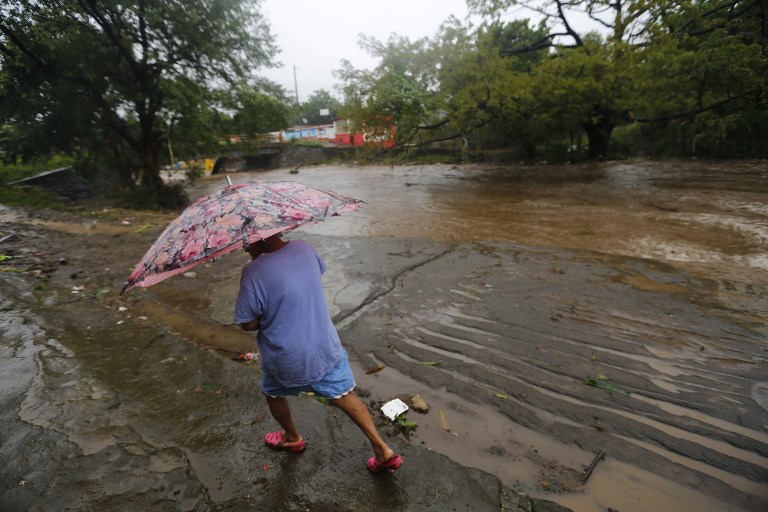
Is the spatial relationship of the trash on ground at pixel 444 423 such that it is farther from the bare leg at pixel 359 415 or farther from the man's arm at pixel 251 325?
the man's arm at pixel 251 325

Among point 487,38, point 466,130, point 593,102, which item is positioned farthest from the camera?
point 466,130

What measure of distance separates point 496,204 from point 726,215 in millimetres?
5097

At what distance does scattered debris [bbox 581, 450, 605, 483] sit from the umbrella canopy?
2.17 metres

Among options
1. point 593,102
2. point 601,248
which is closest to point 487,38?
point 593,102

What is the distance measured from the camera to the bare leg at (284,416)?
2.31 m

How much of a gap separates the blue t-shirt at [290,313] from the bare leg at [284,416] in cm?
28

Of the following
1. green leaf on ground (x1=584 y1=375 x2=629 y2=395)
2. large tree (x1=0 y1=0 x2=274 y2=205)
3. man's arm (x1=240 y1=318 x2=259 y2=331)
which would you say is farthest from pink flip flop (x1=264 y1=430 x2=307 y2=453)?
large tree (x1=0 y1=0 x2=274 y2=205)

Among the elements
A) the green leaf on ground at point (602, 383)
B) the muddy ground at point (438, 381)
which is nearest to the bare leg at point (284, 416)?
the muddy ground at point (438, 381)

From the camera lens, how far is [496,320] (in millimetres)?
4105

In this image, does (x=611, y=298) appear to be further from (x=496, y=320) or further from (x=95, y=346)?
(x=95, y=346)

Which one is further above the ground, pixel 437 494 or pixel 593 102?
pixel 593 102

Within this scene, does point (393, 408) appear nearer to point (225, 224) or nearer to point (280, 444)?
point (280, 444)

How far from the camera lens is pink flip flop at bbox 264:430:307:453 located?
2.47 m

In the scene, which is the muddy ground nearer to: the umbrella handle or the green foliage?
the umbrella handle
